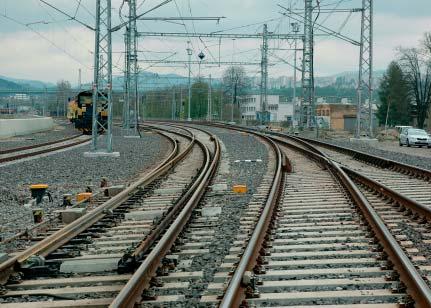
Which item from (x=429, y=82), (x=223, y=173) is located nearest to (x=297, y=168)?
(x=223, y=173)

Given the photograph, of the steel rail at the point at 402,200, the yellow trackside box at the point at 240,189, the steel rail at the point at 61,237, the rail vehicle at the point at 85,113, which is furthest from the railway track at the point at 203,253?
the rail vehicle at the point at 85,113

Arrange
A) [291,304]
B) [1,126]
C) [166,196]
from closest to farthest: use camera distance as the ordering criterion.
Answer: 1. [291,304]
2. [166,196]
3. [1,126]

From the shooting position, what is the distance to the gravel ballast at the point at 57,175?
10983mm

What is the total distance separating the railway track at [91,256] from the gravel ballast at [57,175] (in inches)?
50.8

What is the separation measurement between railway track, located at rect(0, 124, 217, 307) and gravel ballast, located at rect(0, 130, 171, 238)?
4.23 feet

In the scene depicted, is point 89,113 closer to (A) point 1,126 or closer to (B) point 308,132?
(A) point 1,126

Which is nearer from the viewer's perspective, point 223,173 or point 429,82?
point 223,173

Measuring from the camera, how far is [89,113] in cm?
4528

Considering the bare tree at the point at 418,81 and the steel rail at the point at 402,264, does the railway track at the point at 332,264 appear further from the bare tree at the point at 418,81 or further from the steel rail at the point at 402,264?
the bare tree at the point at 418,81

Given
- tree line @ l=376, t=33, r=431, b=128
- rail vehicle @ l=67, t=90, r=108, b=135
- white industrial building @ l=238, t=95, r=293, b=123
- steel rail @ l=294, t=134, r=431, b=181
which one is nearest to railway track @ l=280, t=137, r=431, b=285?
steel rail @ l=294, t=134, r=431, b=181

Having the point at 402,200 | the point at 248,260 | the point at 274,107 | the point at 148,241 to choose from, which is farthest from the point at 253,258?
the point at 274,107

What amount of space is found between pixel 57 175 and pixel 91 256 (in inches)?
410

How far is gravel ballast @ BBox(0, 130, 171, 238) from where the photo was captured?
11.0 metres

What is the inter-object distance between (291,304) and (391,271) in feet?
4.70
